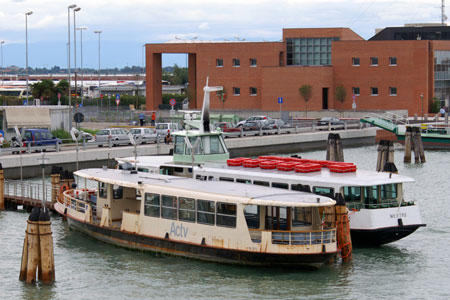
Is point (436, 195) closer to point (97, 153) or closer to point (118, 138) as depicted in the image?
point (97, 153)

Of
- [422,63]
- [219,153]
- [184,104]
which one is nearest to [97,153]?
[219,153]

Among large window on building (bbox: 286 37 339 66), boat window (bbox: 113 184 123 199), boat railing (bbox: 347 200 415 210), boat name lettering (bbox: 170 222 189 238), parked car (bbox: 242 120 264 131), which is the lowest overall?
boat name lettering (bbox: 170 222 189 238)

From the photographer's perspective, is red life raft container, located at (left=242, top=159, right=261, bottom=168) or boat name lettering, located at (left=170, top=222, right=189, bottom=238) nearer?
boat name lettering, located at (left=170, top=222, right=189, bottom=238)

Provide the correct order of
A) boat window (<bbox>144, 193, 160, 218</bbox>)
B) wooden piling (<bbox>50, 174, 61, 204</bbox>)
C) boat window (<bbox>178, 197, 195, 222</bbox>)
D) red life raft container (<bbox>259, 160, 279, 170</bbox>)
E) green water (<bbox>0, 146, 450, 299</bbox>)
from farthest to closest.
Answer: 1. wooden piling (<bbox>50, 174, 61, 204</bbox>)
2. red life raft container (<bbox>259, 160, 279, 170</bbox>)
3. boat window (<bbox>144, 193, 160, 218</bbox>)
4. boat window (<bbox>178, 197, 195, 222</bbox>)
5. green water (<bbox>0, 146, 450, 299</bbox>)

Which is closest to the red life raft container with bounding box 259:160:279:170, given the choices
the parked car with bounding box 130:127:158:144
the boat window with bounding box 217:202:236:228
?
the boat window with bounding box 217:202:236:228

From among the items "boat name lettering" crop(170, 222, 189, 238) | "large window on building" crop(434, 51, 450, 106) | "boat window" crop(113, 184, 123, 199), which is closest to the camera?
"boat name lettering" crop(170, 222, 189, 238)

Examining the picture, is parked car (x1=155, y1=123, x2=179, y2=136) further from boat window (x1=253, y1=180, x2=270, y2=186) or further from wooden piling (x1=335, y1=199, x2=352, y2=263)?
wooden piling (x1=335, y1=199, x2=352, y2=263)

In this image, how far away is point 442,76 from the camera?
327 ft

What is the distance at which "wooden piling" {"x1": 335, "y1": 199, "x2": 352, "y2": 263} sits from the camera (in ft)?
94.8

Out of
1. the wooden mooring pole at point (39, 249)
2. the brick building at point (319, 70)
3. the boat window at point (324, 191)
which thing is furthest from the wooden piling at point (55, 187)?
the brick building at point (319, 70)

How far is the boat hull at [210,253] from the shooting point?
27828mm

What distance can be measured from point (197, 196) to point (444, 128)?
50.1 m

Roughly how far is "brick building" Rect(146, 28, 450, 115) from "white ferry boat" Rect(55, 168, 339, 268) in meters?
66.4

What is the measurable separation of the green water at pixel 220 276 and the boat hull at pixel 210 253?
0.24 metres
